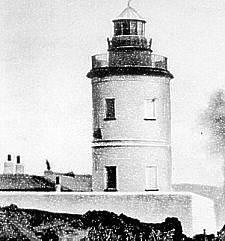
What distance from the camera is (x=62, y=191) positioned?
8.37m

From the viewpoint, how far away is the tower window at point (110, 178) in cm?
830

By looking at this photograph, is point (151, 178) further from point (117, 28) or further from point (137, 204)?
point (117, 28)

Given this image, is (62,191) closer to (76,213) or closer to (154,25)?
(76,213)

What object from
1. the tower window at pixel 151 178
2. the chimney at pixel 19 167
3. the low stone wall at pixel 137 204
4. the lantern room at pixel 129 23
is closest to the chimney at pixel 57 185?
the low stone wall at pixel 137 204

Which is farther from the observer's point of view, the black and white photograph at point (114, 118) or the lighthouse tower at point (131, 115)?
the lighthouse tower at point (131, 115)

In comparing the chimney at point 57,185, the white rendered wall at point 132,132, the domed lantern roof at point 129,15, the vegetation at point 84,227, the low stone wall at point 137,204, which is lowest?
the vegetation at point 84,227

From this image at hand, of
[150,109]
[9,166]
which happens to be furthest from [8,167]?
[150,109]

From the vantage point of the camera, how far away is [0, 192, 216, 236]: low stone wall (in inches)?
317

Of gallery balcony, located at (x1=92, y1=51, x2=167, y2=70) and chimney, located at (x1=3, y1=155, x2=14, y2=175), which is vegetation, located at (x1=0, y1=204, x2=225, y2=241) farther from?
gallery balcony, located at (x1=92, y1=51, x2=167, y2=70)

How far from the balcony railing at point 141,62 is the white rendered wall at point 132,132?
8 centimetres

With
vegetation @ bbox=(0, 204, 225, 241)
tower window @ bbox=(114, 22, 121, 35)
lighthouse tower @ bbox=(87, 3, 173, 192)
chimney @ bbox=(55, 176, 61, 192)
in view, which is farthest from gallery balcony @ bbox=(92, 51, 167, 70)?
Answer: vegetation @ bbox=(0, 204, 225, 241)

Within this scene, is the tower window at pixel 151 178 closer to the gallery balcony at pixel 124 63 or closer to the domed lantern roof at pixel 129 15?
the gallery balcony at pixel 124 63

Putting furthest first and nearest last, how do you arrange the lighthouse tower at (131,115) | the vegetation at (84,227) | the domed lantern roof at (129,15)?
the lighthouse tower at (131,115)
the domed lantern roof at (129,15)
the vegetation at (84,227)

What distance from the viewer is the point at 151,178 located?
8258mm
